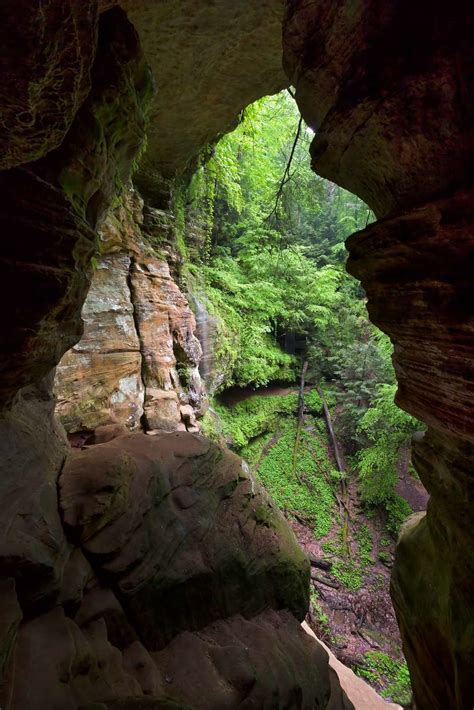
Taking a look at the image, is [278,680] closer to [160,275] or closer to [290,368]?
[160,275]

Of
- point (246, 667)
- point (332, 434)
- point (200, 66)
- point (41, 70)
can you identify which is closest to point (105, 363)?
point (246, 667)

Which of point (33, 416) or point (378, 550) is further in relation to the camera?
point (378, 550)

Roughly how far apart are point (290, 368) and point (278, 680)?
12.5 m

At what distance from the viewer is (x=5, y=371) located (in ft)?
8.13

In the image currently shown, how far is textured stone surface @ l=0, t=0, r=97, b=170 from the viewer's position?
116 cm

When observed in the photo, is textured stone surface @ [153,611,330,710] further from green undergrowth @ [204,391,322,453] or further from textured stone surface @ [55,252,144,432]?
green undergrowth @ [204,391,322,453]

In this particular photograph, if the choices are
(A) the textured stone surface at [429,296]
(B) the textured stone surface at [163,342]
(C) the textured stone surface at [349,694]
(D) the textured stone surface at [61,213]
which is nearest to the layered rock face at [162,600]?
(C) the textured stone surface at [349,694]

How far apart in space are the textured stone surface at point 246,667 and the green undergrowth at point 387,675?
4676 millimetres

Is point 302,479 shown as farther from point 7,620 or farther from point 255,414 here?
point 7,620

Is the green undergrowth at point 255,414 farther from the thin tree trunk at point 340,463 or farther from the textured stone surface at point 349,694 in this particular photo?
the textured stone surface at point 349,694

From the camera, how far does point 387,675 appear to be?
711cm

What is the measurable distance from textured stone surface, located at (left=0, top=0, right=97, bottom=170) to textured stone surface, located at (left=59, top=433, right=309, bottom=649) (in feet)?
9.42

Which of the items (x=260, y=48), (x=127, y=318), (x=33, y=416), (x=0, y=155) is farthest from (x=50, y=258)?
(x=260, y=48)

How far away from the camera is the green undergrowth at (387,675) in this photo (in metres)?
6.75
